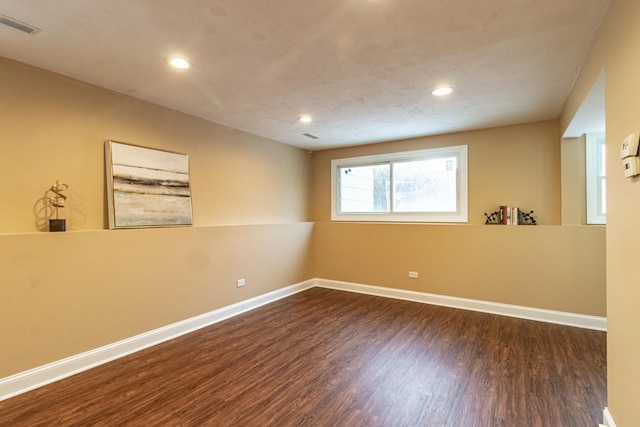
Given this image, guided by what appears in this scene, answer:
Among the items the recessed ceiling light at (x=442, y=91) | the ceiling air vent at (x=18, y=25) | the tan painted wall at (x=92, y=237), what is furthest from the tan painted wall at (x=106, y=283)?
the recessed ceiling light at (x=442, y=91)

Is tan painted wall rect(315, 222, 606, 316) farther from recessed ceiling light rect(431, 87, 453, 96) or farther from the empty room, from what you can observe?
recessed ceiling light rect(431, 87, 453, 96)

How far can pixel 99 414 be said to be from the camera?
2.10 metres

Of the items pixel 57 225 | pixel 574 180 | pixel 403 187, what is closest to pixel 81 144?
pixel 57 225

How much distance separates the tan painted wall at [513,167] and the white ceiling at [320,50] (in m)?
0.56

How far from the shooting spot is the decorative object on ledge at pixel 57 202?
2.61 m

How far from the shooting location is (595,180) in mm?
3750

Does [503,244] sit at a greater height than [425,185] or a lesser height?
lesser

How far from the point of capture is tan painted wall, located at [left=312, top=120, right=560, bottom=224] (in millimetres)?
4043

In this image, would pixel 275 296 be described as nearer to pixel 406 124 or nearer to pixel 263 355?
pixel 263 355

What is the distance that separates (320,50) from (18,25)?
77.9 inches

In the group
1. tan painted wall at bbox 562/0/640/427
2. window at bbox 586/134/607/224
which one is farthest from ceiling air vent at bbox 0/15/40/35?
window at bbox 586/134/607/224

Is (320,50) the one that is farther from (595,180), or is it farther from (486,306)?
(486,306)

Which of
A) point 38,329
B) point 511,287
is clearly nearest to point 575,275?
point 511,287

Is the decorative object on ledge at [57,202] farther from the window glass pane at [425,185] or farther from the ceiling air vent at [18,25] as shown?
the window glass pane at [425,185]
